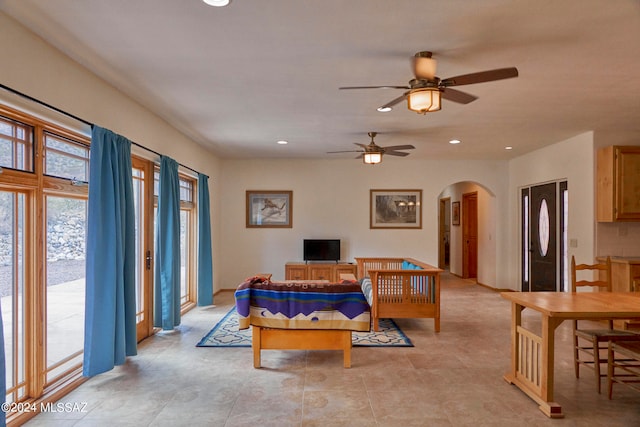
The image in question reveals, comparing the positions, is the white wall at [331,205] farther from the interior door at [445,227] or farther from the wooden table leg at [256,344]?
the wooden table leg at [256,344]

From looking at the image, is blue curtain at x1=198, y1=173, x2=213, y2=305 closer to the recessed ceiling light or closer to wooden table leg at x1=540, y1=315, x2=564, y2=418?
the recessed ceiling light

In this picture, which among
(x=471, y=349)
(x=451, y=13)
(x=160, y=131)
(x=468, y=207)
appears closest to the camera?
(x=451, y=13)

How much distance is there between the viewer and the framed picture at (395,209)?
27.0ft

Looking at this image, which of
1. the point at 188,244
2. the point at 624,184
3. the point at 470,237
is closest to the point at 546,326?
the point at 624,184

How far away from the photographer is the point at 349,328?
12.4 feet

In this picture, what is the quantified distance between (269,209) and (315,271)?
157cm

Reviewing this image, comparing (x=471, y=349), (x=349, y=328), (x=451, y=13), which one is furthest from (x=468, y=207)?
(x=451, y=13)

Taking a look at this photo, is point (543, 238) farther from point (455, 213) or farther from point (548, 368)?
point (548, 368)

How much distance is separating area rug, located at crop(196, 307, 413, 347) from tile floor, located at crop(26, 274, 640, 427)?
0.14m

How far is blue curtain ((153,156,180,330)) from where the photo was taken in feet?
16.2

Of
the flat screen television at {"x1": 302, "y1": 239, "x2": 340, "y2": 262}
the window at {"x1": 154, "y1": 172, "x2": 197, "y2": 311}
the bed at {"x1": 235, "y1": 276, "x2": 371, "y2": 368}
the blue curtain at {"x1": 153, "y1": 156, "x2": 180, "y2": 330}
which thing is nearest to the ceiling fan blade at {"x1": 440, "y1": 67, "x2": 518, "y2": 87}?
the bed at {"x1": 235, "y1": 276, "x2": 371, "y2": 368}

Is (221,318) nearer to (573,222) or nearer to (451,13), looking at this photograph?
(451,13)

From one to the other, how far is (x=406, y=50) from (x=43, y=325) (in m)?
3.27

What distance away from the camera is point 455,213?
1120 cm
